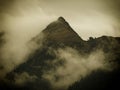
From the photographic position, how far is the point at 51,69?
84.3m

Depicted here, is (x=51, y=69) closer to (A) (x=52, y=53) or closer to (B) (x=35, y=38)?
(A) (x=52, y=53)

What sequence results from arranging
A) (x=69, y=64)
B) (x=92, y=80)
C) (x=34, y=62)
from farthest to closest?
(x=69, y=64) → (x=34, y=62) → (x=92, y=80)

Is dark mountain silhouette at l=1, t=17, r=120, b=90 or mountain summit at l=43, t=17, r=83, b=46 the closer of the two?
dark mountain silhouette at l=1, t=17, r=120, b=90

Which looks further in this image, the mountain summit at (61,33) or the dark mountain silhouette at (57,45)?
the mountain summit at (61,33)

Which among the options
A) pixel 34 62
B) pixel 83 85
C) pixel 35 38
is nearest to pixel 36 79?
pixel 34 62

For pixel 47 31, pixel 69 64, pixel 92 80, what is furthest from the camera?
pixel 47 31

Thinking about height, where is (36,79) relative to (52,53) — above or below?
below

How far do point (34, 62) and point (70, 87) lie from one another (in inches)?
840

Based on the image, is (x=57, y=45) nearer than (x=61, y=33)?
Yes

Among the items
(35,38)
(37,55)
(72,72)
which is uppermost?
(35,38)

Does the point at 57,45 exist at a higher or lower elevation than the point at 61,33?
lower

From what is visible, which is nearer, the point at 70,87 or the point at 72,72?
the point at 70,87

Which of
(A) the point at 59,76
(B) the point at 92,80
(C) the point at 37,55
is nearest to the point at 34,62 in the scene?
(C) the point at 37,55

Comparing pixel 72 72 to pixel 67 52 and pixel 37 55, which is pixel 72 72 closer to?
pixel 67 52
